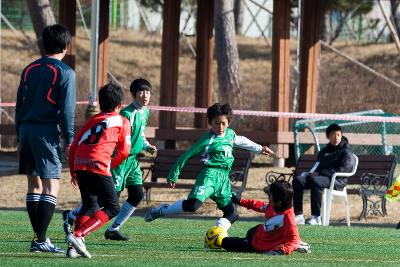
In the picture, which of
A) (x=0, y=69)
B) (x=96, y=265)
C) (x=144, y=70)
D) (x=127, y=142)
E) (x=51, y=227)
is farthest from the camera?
(x=144, y=70)

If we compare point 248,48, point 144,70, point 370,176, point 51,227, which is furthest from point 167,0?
point 248,48

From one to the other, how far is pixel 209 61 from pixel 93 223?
14.2 metres

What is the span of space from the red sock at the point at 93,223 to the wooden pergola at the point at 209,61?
11.8 metres

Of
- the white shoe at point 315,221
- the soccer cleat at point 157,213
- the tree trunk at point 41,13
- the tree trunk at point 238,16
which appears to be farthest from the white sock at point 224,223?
the tree trunk at point 238,16

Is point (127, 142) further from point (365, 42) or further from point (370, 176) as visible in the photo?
point (365, 42)

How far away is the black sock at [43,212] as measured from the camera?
10.7 meters

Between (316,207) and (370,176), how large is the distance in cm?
150

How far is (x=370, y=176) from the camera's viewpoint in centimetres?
1827

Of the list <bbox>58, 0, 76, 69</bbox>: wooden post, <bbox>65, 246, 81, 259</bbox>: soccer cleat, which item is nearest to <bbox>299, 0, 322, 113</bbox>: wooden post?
<bbox>58, 0, 76, 69</bbox>: wooden post

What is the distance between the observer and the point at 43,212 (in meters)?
10.7

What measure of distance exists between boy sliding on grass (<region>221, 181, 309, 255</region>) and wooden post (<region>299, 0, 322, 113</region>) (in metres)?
12.3

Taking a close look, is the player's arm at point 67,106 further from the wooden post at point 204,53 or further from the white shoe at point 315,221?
the wooden post at point 204,53

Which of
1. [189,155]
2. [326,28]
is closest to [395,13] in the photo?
[326,28]

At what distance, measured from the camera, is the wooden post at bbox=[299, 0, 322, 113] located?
23.2 m
